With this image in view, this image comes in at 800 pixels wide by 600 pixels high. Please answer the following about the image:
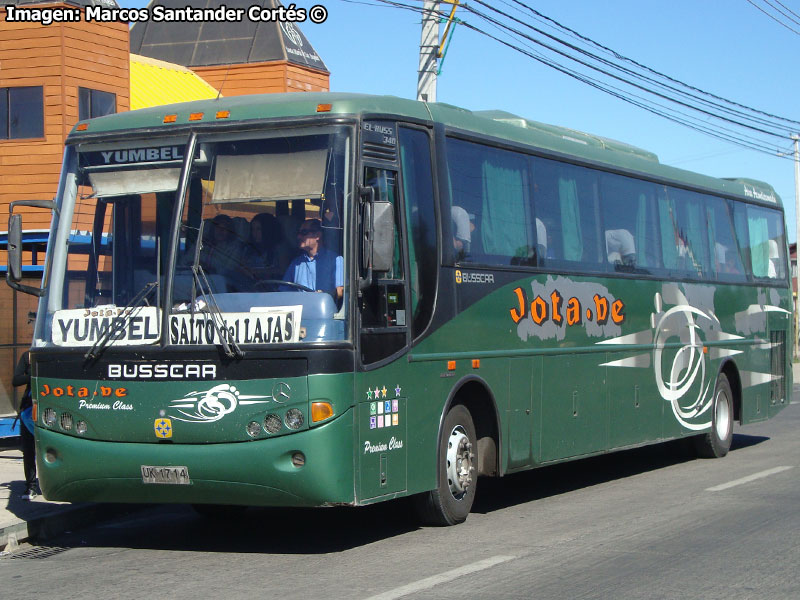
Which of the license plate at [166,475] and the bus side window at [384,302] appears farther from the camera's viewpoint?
the bus side window at [384,302]

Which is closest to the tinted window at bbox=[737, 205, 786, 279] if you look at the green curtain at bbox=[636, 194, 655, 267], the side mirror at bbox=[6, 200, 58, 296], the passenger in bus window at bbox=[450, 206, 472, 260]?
the green curtain at bbox=[636, 194, 655, 267]

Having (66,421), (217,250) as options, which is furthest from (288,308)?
(66,421)

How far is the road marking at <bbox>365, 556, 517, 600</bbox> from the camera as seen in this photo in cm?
714

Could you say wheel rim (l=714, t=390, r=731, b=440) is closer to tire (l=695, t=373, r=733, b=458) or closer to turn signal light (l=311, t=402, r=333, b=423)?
tire (l=695, t=373, r=733, b=458)

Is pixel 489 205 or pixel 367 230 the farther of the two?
pixel 489 205

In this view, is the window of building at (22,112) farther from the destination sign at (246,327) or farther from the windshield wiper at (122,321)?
the destination sign at (246,327)

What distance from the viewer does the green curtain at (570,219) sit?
12.0 meters

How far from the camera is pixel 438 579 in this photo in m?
7.60

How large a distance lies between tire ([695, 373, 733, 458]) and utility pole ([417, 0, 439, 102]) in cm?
597

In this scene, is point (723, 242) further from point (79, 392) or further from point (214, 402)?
point (79, 392)

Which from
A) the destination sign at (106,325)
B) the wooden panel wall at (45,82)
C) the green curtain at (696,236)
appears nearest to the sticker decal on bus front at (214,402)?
the destination sign at (106,325)

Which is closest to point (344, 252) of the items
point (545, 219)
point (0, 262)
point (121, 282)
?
point (121, 282)

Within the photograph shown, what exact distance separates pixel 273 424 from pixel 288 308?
2.70 ft

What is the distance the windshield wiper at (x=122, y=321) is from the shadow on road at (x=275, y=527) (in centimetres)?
169
